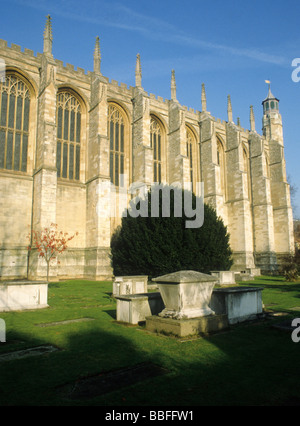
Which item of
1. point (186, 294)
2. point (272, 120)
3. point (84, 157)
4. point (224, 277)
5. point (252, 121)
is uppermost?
point (272, 120)

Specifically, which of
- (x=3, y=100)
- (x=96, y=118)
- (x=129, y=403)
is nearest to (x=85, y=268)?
(x=96, y=118)

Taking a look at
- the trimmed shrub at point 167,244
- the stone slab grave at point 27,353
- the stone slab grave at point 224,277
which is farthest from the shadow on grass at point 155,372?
the trimmed shrub at point 167,244

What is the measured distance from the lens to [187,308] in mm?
6414

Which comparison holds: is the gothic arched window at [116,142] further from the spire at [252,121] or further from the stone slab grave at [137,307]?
the stone slab grave at [137,307]

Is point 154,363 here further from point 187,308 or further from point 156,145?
point 156,145

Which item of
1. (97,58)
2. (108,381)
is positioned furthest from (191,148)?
(108,381)

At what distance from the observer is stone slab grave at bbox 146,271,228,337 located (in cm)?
616

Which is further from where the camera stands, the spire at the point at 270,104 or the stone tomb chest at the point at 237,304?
the spire at the point at 270,104

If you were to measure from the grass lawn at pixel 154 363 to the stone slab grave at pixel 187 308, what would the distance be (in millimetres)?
261

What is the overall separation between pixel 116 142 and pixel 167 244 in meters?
12.1

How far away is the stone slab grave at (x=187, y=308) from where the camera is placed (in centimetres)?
616

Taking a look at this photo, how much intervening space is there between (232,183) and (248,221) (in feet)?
14.2
